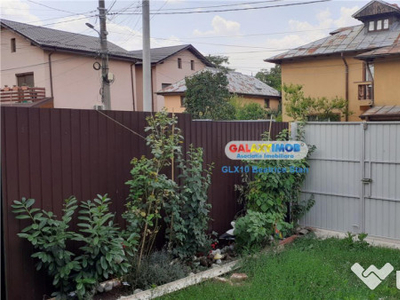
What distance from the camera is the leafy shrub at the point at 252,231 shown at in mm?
5051

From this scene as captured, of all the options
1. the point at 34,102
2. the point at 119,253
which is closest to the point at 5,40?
the point at 34,102

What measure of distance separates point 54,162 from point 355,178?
15.1 feet

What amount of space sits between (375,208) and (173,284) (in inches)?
143

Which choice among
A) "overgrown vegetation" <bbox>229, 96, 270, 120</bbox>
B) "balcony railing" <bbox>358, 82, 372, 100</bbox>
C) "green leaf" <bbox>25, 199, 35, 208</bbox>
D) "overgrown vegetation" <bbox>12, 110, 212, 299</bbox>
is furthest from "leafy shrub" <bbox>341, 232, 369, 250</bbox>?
"overgrown vegetation" <bbox>229, 96, 270, 120</bbox>

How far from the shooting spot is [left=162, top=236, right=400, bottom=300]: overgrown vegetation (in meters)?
3.71

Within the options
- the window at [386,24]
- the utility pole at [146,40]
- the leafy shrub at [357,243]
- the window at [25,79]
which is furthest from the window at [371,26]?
the window at [25,79]

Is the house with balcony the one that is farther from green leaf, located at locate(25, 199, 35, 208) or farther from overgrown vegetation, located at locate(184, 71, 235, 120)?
green leaf, located at locate(25, 199, 35, 208)

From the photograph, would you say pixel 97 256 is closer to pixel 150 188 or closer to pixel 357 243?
pixel 150 188

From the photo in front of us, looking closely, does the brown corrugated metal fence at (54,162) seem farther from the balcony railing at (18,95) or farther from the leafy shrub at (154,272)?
the balcony railing at (18,95)

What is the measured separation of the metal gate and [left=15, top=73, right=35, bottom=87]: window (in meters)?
16.5

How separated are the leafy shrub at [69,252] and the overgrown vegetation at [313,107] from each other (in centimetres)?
1280

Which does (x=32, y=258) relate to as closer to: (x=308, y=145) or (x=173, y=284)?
(x=173, y=284)

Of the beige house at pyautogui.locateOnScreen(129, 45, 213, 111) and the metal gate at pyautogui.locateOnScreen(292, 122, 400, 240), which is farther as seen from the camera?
the beige house at pyautogui.locateOnScreen(129, 45, 213, 111)

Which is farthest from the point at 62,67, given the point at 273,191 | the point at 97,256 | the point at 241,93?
the point at 97,256
